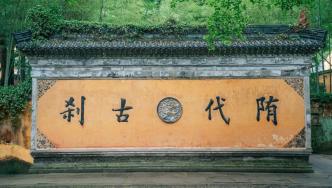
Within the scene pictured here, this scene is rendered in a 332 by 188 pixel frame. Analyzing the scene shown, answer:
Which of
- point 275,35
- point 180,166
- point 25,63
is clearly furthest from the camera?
point 25,63

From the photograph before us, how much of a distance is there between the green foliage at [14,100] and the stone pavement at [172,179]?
2.03m

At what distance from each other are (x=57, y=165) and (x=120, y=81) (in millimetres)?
2863

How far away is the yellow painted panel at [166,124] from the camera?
10.4 m

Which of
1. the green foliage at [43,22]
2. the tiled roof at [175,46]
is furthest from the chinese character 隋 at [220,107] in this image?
the green foliage at [43,22]

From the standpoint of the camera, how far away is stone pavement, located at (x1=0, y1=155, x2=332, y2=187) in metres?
8.36

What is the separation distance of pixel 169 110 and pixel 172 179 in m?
2.12

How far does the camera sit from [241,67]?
34.6 feet

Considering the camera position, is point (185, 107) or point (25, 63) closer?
point (185, 107)

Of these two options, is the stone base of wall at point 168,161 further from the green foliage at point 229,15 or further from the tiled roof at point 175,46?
the green foliage at point 229,15

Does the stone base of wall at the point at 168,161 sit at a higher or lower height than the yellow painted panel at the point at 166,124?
lower

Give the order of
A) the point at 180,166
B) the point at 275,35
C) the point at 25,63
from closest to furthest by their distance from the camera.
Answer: the point at 180,166
the point at 275,35
the point at 25,63

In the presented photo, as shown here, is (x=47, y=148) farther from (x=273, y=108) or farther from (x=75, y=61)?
(x=273, y=108)

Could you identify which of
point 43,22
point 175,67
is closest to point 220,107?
point 175,67

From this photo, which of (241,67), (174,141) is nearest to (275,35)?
(241,67)
